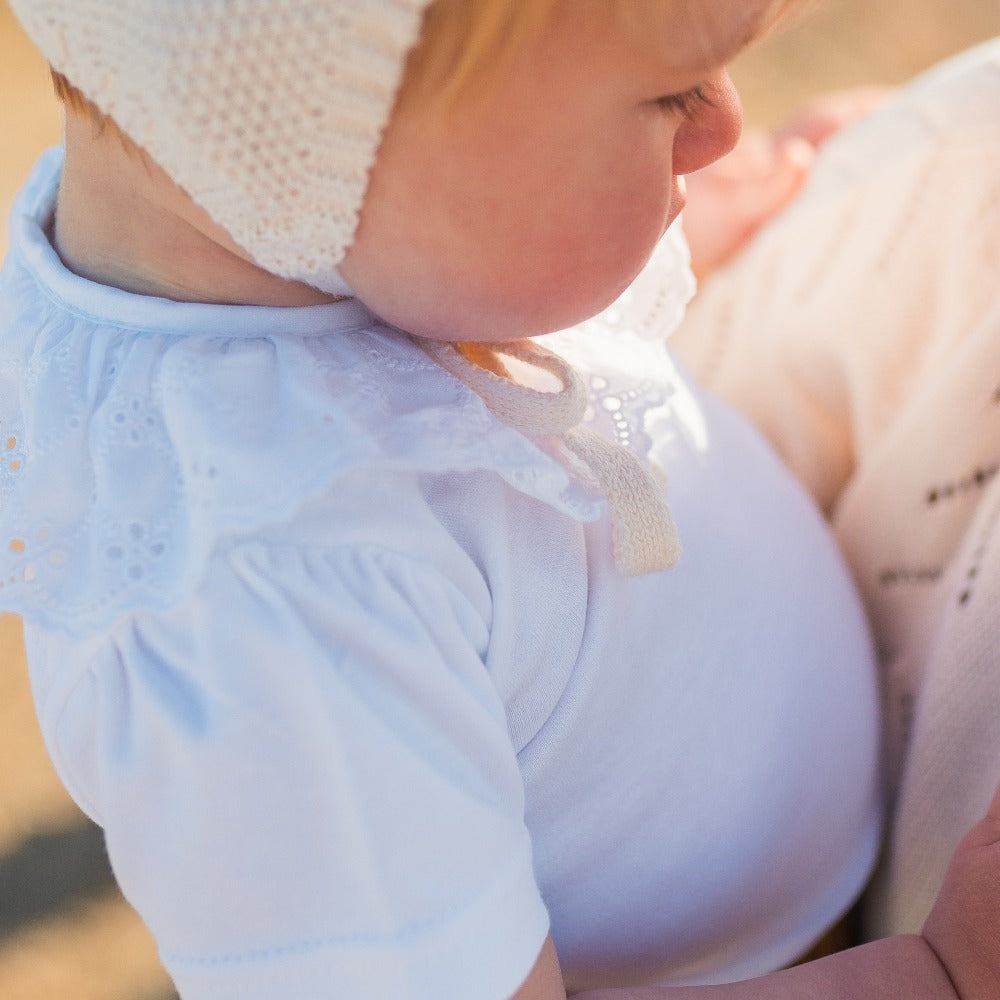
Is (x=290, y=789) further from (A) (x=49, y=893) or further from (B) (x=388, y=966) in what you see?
(A) (x=49, y=893)

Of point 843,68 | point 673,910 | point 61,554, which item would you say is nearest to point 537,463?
point 61,554

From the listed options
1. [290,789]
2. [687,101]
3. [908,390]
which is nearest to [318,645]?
[290,789]

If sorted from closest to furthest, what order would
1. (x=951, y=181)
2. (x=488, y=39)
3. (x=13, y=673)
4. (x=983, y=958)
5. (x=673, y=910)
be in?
1. (x=488, y=39)
2. (x=983, y=958)
3. (x=673, y=910)
4. (x=951, y=181)
5. (x=13, y=673)

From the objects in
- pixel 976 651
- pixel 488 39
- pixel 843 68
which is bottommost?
pixel 843 68

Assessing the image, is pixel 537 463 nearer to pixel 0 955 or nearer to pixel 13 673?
pixel 0 955

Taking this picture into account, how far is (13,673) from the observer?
122 centimetres

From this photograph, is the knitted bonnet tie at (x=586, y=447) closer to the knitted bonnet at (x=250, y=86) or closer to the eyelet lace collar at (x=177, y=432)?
the eyelet lace collar at (x=177, y=432)

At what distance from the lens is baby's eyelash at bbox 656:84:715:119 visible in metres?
0.54

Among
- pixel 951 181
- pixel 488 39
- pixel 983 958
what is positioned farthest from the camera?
pixel 951 181

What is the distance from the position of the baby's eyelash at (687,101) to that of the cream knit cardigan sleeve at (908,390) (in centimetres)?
36

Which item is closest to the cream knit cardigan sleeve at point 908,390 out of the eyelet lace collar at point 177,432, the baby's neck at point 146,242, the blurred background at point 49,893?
the blurred background at point 49,893

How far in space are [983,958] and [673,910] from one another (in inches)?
7.3

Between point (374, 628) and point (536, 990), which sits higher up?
point (374, 628)

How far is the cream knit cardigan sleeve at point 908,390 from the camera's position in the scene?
75 centimetres
